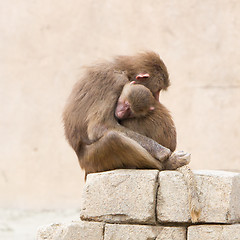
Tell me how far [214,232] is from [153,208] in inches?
22.4

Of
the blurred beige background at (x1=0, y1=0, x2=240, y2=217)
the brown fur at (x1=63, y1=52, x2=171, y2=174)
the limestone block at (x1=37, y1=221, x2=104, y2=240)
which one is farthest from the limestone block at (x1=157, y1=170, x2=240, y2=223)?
the blurred beige background at (x1=0, y1=0, x2=240, y2=217)

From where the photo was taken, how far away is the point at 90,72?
6.32m

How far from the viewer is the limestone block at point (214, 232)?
5.70 metres

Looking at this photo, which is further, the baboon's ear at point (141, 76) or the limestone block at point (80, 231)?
the baboon's ear at point (141, 76)

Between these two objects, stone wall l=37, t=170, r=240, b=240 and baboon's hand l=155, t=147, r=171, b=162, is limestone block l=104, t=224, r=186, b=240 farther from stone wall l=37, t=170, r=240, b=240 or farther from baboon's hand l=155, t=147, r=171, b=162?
baboon's hand l=155, t=147, r=171, b=162

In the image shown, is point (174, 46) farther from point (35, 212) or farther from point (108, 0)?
point (35, 212)

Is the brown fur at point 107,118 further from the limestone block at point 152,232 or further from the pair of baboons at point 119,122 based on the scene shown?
the limestone block at point 152,232

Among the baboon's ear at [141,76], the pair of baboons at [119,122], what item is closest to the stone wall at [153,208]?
the pair of baboons at [119,122]

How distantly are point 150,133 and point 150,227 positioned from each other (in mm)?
878

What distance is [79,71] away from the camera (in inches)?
451

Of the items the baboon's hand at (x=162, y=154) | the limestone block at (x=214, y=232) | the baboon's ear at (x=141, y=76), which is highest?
the baboon's ear at (x=141, y=76)

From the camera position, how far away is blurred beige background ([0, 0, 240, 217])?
37.0ft

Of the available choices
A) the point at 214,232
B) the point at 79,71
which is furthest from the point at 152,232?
the point at 79,71

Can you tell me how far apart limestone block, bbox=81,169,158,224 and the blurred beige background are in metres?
5.32
